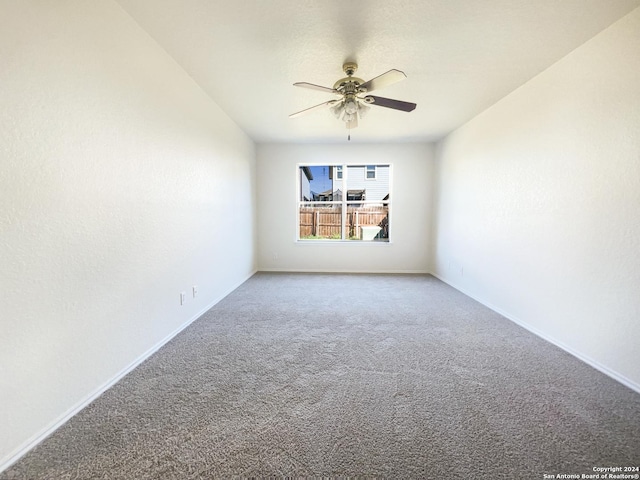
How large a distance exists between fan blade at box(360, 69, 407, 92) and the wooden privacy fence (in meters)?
3.18

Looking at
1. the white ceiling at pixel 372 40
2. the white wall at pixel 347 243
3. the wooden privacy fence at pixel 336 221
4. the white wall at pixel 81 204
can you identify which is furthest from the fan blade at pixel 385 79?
the wooden privacy fence at pixel 336 221

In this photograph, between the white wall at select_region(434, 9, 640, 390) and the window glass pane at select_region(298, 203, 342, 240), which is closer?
the white wall at select_region(434, 9, 640, 390)

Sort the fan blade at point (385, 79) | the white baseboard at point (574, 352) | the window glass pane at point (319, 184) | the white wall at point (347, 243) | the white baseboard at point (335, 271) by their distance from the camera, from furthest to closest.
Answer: the window glass pane at point (319, 184)
the white baseboard at point (335, 271)
the white wall at point (347, 243)
the fan blade at point (385, 79)
the white baseboard at point (574, 352)

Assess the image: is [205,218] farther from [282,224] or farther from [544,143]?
[544,143]

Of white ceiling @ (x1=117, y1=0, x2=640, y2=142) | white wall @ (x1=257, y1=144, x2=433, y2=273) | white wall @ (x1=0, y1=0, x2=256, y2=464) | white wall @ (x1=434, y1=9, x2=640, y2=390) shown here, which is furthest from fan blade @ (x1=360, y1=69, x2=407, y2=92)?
white wall @ (x1=257, y1=144, x2=433, y2=273)

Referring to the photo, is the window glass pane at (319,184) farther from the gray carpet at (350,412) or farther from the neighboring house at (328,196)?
the gray carpet at (350,412)

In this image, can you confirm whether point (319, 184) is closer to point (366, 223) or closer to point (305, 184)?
point (305, 184)

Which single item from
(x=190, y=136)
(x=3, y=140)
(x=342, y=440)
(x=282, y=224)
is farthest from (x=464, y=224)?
(x=3, y=140)

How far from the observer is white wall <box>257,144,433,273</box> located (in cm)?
507

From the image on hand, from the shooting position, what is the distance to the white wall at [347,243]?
5074 millimetres

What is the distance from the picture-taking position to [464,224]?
3947mm

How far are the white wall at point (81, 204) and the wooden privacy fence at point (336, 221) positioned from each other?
A: 9.97 ft

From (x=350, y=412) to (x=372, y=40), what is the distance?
2670 millimetres

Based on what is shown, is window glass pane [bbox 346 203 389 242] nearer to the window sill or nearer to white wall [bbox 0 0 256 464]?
the window sill
